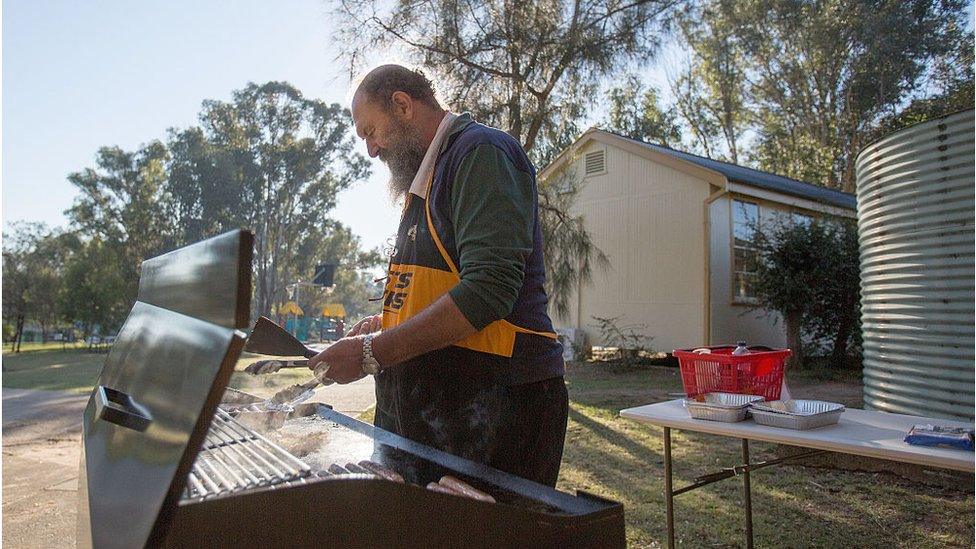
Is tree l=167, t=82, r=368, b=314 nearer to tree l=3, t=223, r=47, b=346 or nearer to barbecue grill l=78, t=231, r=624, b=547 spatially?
tree l=3, t=223, r=47, b=346

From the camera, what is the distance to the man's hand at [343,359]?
1.47 metres

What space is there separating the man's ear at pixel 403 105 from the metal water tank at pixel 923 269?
11.3 feet

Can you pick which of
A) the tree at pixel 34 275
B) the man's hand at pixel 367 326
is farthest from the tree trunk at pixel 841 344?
the tree at pixel 34 275

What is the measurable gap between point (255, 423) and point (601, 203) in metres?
12.5

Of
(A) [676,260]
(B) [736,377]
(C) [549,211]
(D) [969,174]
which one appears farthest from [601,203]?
(B) [736,377]

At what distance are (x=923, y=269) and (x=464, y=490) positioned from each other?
3.94 m

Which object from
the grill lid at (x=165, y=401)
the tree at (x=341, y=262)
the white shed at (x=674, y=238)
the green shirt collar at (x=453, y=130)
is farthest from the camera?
the tree at (x=341, y=262)

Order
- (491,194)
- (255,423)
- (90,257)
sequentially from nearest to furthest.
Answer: (491,194) → (255,423) → (90,257)

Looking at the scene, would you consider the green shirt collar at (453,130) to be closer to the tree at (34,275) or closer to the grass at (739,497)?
the grass at (739,497)

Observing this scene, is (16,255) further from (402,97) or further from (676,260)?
(402,97)

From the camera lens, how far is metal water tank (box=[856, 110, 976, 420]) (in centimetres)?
369

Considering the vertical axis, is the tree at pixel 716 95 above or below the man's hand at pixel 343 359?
above

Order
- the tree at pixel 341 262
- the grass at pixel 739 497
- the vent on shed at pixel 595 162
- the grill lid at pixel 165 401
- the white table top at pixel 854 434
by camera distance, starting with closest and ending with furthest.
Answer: the grill lid at pixel 165 401 → the white table top at pixel 854 434 → the grass at pixel 739 497 → the vent on shed at pixel 595 162 → the tree at pixel 341 262

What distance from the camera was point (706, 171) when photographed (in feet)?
38.7
